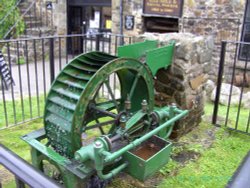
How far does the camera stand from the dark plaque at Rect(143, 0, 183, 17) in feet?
25.8

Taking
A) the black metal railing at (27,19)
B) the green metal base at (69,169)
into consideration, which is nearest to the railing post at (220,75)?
the green metal base at (69,169)

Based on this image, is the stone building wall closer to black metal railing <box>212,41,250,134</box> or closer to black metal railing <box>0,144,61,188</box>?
black metal railing <box>212,41,250,134</box>

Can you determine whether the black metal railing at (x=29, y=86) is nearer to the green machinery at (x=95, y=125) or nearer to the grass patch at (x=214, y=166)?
the green machinery at (x=95, y=125)

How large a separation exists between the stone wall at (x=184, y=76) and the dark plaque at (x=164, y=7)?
4.16 m

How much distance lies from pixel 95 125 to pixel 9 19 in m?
7.55

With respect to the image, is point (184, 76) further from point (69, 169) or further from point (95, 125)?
point (69, 169)

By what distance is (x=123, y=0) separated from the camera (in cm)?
879

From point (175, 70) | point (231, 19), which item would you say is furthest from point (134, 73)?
point (231, 19)

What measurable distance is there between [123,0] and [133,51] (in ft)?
20.4

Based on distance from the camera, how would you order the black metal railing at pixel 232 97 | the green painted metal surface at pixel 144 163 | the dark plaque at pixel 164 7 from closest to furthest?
A: the green painted metal surface at pixel 144 163, the black metal railing at pixel 232 97, the dark plaque at pixel 164 7

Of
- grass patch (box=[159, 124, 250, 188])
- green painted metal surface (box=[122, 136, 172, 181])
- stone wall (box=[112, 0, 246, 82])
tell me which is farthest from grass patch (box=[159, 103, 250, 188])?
stone wall (box=[112, 0, 246, 82])

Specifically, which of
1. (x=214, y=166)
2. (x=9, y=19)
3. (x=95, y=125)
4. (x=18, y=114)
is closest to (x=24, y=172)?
(x=95, y=125)

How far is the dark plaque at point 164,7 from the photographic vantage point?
7864 mm

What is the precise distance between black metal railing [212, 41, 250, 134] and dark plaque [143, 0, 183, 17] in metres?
1.66
